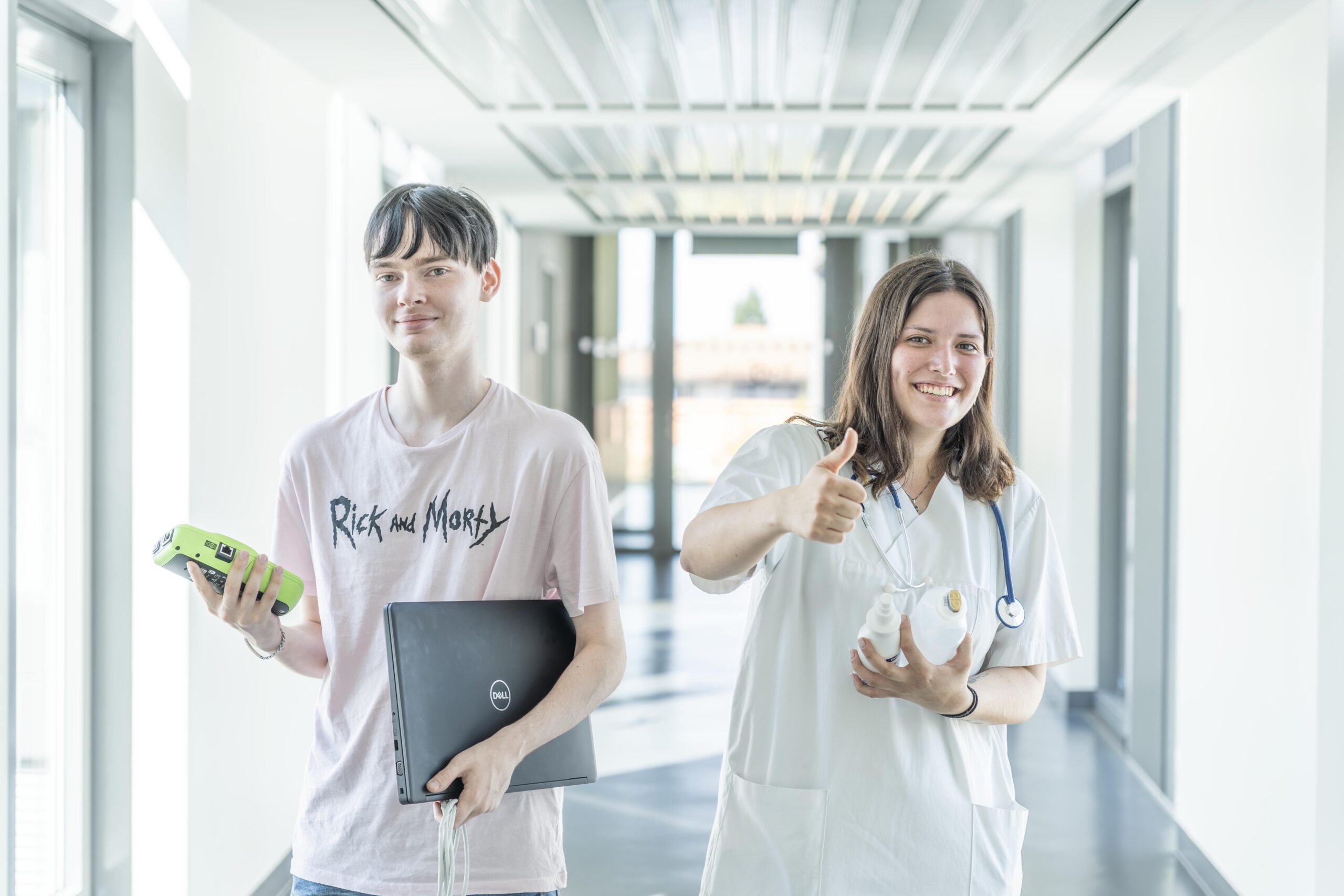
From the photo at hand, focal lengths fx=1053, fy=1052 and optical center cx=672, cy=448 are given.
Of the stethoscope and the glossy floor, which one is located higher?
the stethoscope

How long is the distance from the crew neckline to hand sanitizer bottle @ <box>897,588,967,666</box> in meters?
0.67

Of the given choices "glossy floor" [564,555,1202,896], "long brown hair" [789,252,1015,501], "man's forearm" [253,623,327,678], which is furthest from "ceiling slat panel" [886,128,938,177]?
"man's forearm" [253,623,327,678]

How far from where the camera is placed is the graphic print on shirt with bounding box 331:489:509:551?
4.68 ft

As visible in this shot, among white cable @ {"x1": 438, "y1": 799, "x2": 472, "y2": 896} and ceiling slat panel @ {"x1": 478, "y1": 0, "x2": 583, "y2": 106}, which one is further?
ceiling slat panel @ {"x1": 478, "y1": 0, "x2": 583, "y2": 106}

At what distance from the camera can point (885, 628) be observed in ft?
4.58

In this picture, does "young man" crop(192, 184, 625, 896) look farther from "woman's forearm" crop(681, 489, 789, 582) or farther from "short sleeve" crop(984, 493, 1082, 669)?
"short sleeve" crop(984, 493, 1082, 669)

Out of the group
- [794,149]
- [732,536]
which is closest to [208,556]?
[732,536]

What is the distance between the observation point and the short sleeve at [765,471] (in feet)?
4.92

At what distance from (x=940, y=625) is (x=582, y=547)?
0.51m

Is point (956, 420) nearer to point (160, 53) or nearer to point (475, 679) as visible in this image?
point (475, 679)

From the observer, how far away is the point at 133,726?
8.60 feet

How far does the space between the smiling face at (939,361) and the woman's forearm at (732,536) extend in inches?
11.3

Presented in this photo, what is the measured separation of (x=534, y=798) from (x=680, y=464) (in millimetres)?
8849

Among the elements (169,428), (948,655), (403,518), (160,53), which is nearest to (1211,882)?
Result: (948,655)
